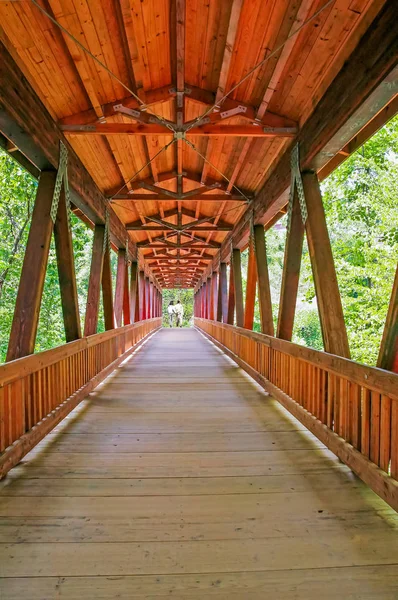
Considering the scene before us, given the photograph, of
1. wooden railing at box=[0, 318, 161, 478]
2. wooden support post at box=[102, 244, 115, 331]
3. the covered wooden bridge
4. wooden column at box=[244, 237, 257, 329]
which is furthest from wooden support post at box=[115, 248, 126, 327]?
wooden railing at box=[0, 318, 161, 478]

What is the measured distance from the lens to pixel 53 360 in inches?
121

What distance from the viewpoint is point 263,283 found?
574cm

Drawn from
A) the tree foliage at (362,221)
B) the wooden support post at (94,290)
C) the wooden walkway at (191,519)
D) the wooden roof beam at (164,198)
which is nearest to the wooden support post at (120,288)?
the tree foliage at (362,221)

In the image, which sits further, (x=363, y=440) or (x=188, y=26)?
(x=188, y=26)

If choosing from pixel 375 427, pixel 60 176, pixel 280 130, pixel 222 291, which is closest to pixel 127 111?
pixel 60 176

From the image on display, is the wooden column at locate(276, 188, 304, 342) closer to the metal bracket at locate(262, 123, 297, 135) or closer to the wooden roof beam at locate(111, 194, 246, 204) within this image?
the metal bracket at locate(262, 123, 297, 135)

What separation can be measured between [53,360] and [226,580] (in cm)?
220

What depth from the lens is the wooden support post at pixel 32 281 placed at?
289 cm

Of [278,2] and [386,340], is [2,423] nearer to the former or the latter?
[386,340]

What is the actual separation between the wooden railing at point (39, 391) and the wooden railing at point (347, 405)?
7.02 ft

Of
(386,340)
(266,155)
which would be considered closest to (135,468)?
(386,340)

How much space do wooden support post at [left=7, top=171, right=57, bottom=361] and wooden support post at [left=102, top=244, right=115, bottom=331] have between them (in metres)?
2.38

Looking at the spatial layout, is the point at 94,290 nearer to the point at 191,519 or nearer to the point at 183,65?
the point at 183,65

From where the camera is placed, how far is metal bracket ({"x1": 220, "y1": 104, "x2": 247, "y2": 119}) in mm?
3793
